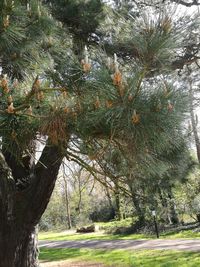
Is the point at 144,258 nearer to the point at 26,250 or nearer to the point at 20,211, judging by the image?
the point at 26,250

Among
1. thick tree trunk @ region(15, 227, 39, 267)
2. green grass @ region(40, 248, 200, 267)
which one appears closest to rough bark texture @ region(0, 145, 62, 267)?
thick tree trunk @ region(15, 227, 39, 267)

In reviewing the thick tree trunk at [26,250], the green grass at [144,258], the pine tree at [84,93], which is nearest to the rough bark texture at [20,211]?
the thick tree trunk at [26,250]

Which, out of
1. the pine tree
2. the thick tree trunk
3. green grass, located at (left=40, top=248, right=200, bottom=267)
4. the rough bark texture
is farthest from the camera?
green grass, located at (left=40, top=248, right=200, bottom=267)

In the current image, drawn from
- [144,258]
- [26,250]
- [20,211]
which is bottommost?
[144,258]

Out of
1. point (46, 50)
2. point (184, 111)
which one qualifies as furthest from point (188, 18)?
point (46, 50)

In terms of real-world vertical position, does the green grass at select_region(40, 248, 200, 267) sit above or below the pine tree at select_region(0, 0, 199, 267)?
below

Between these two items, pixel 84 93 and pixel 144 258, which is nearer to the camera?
pixel 84 93

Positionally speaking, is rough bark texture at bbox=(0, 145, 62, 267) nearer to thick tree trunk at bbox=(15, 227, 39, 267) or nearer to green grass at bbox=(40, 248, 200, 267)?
thick tree trunk at bbox=(15, 227, 39, 267)

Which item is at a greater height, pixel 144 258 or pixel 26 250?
pixel 26 250

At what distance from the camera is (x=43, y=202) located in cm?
504

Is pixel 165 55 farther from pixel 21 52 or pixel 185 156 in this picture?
pixel 185 156

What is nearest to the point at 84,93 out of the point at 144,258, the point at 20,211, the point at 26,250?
the point at 20,211

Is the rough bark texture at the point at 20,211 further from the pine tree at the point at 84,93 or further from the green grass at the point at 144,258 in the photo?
the green grass at the point at 144,258

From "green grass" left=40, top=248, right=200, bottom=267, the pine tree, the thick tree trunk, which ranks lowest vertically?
"green grass" left=40, top=248, right=200, bottom=267
